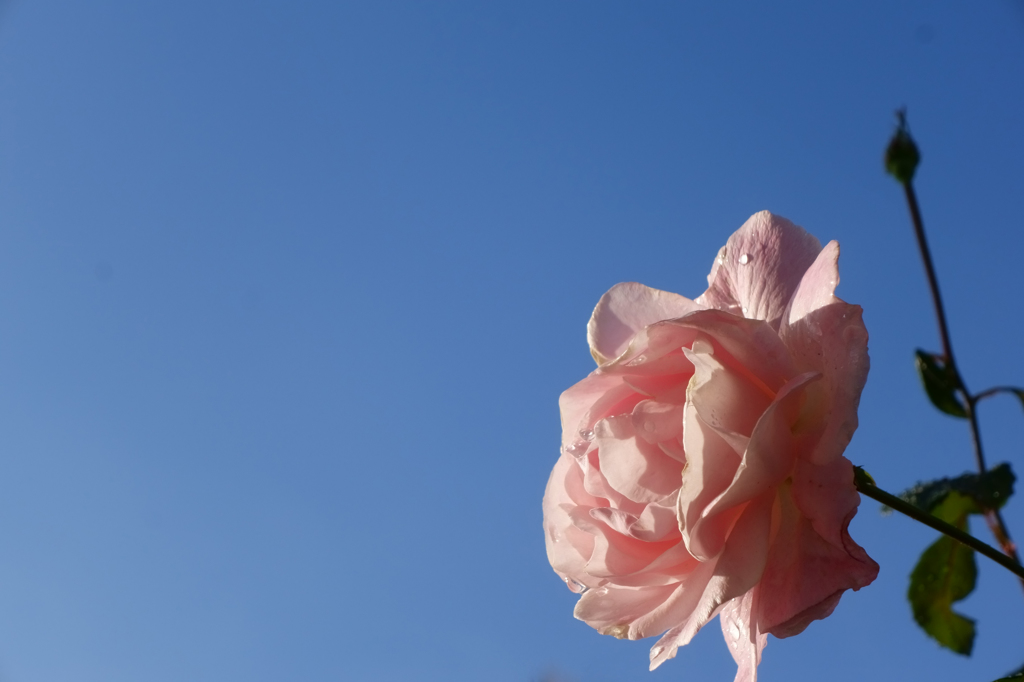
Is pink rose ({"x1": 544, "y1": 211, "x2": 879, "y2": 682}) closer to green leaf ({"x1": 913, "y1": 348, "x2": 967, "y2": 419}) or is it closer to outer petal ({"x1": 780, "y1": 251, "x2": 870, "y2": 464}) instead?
outer petal ({"x1": 780, "y1": 251, "x2": 870, "y2": 464})

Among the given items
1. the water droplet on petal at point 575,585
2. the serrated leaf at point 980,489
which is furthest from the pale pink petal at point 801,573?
the serrated leaf at point 980,489

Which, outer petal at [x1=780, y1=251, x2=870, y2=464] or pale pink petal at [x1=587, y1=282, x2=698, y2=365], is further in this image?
pale pink petal at [x1=587, y1=282, x2=698, y2=365]

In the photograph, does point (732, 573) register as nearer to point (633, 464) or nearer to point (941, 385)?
point (633, 464)

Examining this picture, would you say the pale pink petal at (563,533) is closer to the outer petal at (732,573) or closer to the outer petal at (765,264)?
the outer petal at (732,573)

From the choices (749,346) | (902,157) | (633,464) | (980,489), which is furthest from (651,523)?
(902,157)

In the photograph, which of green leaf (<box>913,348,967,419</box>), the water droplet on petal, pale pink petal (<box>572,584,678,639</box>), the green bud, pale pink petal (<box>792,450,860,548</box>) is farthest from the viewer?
the green bud

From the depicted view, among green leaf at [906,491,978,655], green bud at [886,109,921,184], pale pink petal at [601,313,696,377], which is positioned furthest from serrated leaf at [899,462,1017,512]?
green bud at [886,109,921,184]
